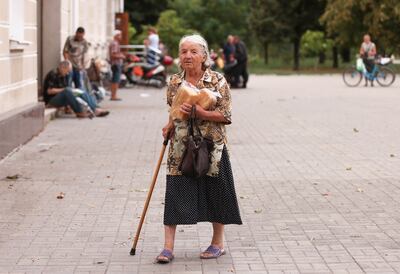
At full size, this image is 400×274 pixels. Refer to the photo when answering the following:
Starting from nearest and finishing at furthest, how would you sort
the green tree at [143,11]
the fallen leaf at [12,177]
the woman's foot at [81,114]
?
the fallen leaf at [12,177], the woman's foot at [81,114], the green tree at [143,11]

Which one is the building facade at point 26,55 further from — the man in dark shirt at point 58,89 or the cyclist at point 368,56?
the cyclist at point 368,56

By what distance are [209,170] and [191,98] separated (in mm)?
518

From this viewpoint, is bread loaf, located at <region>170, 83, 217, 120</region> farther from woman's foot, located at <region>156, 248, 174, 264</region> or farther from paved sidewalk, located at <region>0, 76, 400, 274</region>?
paved sidewalk, located at <region>0, 76, 400, 274</region>

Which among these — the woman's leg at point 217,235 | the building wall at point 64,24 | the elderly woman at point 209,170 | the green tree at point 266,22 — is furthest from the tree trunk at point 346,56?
the elderly woman at point 209,170

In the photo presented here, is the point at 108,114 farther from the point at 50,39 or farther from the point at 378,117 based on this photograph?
the point at 378,117

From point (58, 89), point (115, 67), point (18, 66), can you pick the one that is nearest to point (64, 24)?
point (58, 89)

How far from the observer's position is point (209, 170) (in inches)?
265

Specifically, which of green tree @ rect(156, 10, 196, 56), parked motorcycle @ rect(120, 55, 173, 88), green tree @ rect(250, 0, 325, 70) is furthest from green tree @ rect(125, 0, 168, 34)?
parked motorcycle @ rect(120, 55, 173, 88)

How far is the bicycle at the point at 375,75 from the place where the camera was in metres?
34.0

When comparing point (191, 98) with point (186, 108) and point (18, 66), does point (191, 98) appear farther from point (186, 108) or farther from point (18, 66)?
point (18, 66)

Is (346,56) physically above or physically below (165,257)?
below

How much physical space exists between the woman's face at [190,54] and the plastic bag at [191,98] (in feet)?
0.47

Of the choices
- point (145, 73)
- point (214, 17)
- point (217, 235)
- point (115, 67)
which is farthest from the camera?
point (214, 17)

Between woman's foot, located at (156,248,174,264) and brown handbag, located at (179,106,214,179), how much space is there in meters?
0.55
